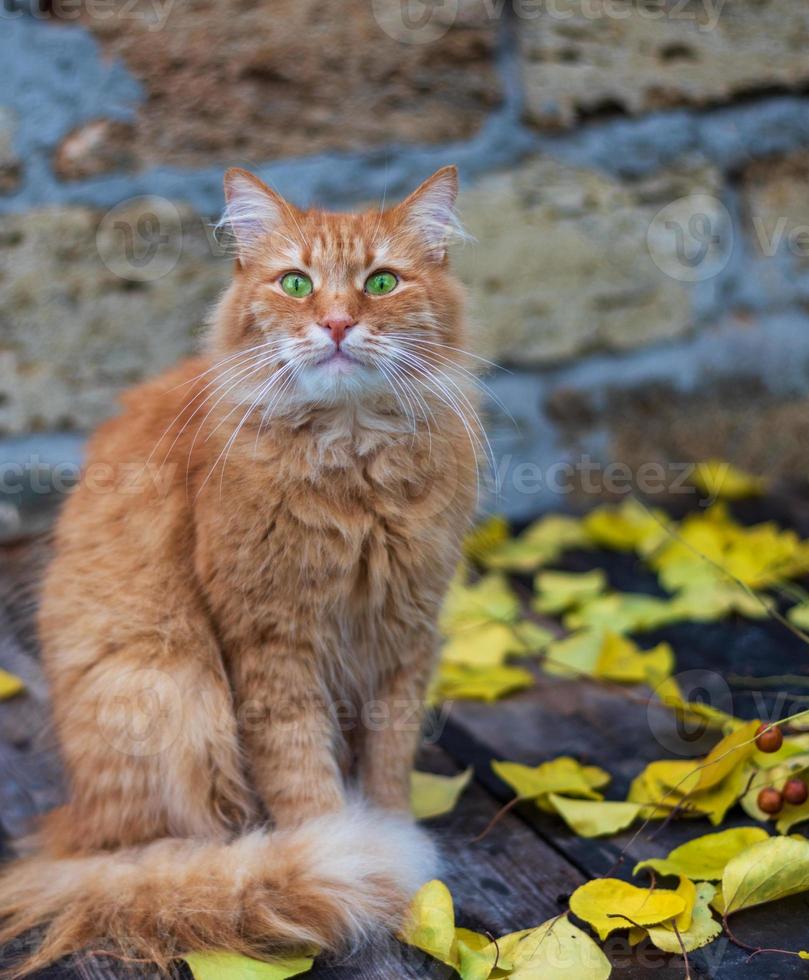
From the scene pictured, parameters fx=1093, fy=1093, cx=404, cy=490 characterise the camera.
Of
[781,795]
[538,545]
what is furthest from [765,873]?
[538,545]

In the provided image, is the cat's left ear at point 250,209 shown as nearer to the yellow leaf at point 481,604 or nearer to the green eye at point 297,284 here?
the green eye at point 297,284

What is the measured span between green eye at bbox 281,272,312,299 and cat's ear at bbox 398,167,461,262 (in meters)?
0.18

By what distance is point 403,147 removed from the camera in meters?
2.54

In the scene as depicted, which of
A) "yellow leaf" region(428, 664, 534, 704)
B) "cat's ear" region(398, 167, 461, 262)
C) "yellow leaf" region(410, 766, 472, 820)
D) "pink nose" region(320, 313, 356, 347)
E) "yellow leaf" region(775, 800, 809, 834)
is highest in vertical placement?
"cat's ear" region(398, 167, 461, 262)

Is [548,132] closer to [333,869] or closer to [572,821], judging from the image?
[572,821]

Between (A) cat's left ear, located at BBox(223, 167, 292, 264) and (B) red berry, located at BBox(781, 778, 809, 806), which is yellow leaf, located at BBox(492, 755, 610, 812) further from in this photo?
(A) cat's left ear, located at BBox(223, 167, 292, 264)

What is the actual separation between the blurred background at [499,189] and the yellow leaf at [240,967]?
1.27 metres

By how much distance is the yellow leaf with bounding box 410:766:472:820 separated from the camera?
173 cm

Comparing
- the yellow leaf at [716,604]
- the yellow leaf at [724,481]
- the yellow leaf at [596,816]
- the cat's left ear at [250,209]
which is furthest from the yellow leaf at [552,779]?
the yellow leaf at [724,481]

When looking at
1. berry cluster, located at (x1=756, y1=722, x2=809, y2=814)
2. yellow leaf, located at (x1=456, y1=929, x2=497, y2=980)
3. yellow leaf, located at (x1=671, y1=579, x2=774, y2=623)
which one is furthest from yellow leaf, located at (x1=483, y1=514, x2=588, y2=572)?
yellow leaf, located at (x1=456, y1=929, x2=497, y2=980)

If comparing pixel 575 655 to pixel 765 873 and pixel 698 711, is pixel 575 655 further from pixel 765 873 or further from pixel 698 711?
pixel 765 873

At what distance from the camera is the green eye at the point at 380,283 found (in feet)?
5.06

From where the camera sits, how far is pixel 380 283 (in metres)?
1.55

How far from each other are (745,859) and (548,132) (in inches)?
71.6
